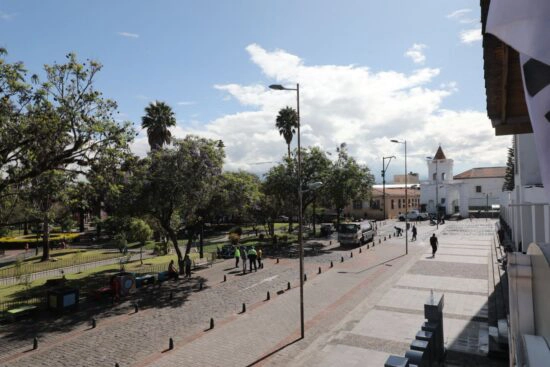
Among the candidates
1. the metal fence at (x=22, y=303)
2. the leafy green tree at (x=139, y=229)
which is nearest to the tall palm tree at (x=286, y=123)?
the leafy green tree at (x=139, y=229)

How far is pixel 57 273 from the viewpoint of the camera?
83.2ft

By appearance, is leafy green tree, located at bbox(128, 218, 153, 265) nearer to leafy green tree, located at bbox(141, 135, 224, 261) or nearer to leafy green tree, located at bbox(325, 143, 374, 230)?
leafy green tree, located at bbox(141, 135, 224, 261)

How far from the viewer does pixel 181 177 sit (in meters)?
21.8

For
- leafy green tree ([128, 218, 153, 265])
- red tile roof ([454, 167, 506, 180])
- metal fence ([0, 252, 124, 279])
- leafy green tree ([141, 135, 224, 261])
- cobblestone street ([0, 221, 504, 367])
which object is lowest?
cobblestone street ([0, 221, 504, 367])

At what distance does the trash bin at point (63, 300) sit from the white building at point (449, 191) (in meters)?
59.4

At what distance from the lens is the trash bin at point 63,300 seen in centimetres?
1650

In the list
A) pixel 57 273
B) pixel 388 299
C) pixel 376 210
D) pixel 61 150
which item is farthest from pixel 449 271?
pixel 376 210

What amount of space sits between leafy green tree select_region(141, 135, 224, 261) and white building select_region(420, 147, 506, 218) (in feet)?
171

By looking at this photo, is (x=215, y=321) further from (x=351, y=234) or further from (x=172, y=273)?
(x=351, y=234)

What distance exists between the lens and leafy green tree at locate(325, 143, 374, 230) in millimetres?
38250

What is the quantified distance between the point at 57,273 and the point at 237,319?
16.1 m

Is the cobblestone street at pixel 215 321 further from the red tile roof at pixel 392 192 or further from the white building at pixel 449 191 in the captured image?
the white building at pixel 449 191

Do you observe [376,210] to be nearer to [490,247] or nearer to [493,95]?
[490,247]

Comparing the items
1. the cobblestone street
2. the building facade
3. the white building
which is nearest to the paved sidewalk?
the cobblestone street
